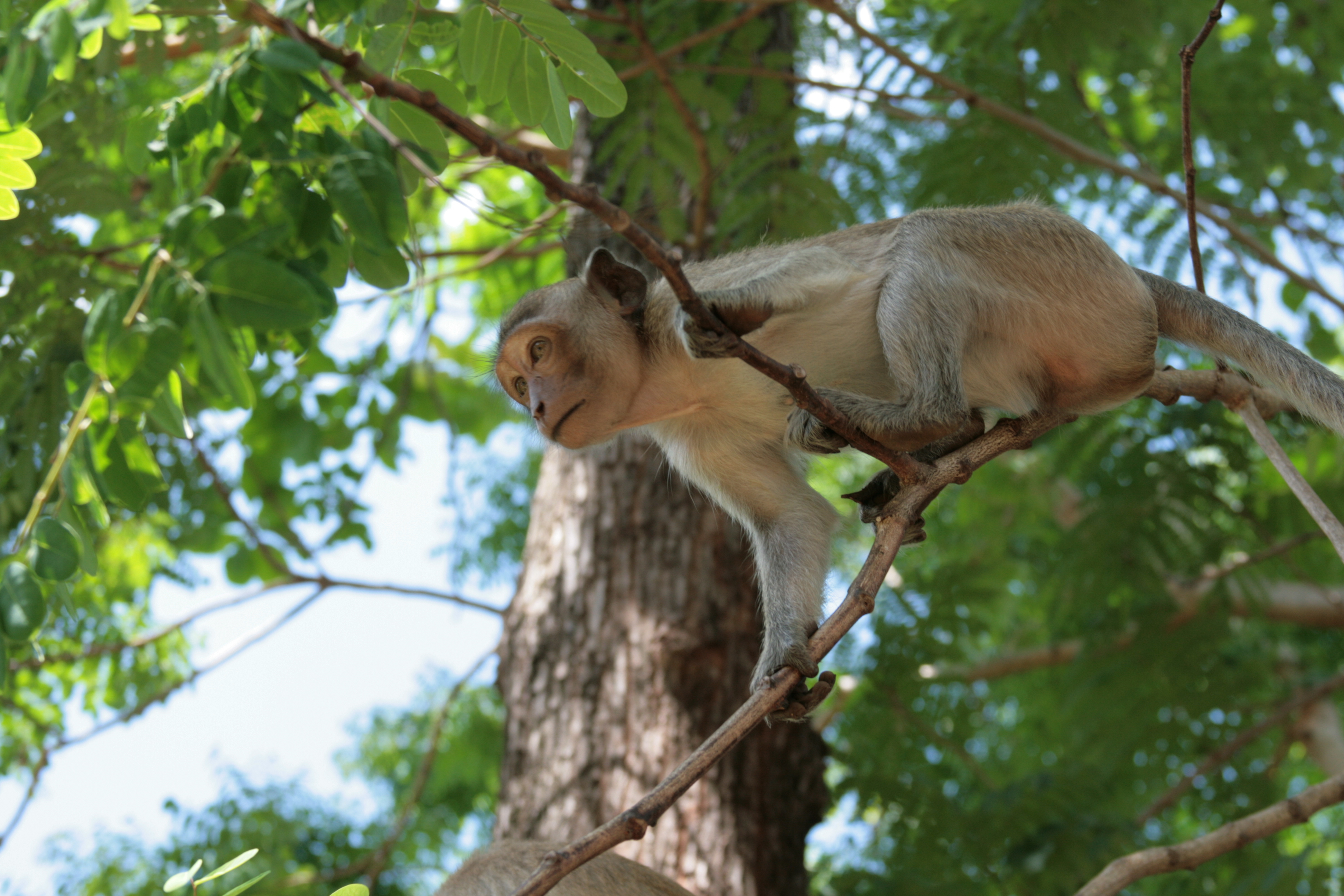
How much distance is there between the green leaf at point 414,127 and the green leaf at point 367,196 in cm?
57

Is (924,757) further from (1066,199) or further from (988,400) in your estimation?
(1066,199)

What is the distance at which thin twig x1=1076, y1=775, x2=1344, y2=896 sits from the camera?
3361 millimetres

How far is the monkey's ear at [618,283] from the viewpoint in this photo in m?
3.49

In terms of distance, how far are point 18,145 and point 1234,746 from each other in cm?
610

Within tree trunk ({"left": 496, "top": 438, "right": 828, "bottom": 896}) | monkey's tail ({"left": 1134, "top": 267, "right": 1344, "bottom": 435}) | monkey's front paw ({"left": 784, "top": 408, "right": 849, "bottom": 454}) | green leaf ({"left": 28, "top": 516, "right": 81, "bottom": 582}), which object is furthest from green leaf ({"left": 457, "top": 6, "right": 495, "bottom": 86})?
tree trunk ({"left": 496, "top": 438, "right": 828, "bottom": 896})

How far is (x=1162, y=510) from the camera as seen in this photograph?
19.5 feet

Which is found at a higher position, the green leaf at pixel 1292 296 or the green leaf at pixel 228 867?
the green leaf at pixel 1292 296

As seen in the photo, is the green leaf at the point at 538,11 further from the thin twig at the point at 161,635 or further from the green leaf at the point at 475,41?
the thin twig at the point at 161,635

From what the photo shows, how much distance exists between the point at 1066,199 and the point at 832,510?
448 cm

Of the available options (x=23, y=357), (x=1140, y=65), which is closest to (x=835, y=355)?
(x=23, y=357)

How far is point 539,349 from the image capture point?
11.8ft

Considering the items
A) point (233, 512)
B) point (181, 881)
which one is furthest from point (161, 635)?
point (181, 881)

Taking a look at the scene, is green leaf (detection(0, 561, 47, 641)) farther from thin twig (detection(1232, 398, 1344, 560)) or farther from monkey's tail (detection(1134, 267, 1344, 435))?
monkey's tail (detection(1134, 267, 1344, 435))

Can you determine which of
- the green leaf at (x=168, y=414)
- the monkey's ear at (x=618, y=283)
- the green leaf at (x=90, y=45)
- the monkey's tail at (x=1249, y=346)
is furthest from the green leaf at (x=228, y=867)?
the monkey's tail at (x=1249, y=346)
